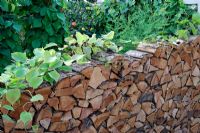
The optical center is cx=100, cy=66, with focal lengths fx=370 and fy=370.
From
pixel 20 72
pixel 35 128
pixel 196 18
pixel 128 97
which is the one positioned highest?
pixel 20 72

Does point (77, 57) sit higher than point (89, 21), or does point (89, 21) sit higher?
point (77, 57)

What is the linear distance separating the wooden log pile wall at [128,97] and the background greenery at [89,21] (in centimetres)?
28

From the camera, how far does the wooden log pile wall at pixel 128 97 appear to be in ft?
7.67

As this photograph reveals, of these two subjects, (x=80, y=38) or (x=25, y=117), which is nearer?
(x=25, y=117)

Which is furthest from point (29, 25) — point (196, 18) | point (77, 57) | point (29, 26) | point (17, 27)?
point (196, 18)

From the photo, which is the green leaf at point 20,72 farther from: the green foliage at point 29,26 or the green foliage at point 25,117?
the green foliage at point 29,26

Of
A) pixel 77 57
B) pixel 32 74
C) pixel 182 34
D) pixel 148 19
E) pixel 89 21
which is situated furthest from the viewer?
pixel 89 21

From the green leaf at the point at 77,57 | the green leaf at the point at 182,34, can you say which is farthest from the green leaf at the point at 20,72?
the green leaf at the point at 182,34

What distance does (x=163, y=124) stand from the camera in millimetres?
3471

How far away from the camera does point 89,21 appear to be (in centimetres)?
441

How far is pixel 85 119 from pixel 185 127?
1.58 m

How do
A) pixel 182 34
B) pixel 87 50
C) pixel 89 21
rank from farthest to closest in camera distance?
pixel 89 21
pixel 182 34
pixel 87 50

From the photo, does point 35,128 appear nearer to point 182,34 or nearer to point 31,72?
point 31,72

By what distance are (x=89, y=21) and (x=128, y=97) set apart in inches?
66.5
